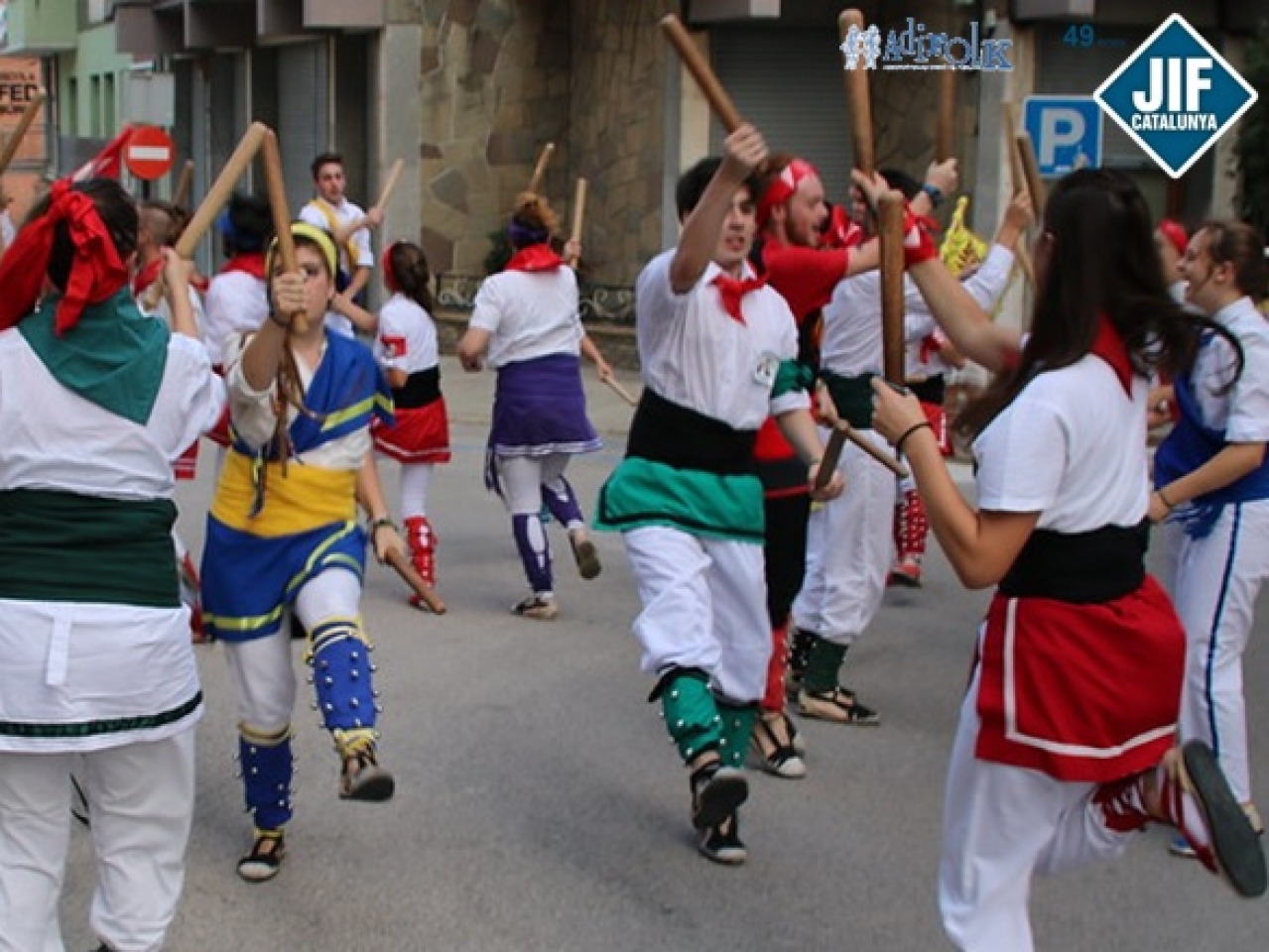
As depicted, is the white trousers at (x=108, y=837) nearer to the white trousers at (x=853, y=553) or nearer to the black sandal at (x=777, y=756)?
the black sandal at (x=777, y=756)

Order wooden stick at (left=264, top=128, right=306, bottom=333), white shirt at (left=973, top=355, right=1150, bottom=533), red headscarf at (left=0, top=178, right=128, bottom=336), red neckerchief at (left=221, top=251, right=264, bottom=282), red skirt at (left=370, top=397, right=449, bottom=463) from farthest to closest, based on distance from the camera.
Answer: red skirt at (left=370, top=397, right=449, bottom=463), red neckerchief at (left=221, top=251, right=264, bottom=282), wooden stick at (left=264, top=128, right=306, bottom=333), red headscarf at (left=0, top=178, right=128, bottom=336), white shirt at (left=973, top=355, right=1150, bottom=533)

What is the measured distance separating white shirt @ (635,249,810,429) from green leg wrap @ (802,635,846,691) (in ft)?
6.05

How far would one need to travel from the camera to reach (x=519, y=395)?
956 cm

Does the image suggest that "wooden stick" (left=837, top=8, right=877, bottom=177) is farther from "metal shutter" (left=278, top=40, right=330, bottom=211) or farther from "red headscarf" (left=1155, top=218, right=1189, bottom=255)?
"metal shutter" (left=278, top=40, right=330, bottom=211)

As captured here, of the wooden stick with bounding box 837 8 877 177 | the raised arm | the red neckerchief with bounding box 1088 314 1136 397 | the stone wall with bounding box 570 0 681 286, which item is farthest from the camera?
the stone wall with bounding box 570 0 681 286

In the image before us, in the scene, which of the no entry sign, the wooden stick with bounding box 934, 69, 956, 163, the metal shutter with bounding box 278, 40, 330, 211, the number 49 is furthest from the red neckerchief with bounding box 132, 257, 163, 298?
the metal shutter with bounding box 278, 40, 330, 211

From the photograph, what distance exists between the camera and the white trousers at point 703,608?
5.72 m

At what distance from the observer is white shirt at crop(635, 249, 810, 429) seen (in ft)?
19.1

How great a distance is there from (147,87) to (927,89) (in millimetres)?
9769

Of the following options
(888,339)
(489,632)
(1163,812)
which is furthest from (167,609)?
(489,632)

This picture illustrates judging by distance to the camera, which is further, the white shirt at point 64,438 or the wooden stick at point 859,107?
the wooden stick at point 859,107

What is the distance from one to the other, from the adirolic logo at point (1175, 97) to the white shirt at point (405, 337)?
3.81 metres

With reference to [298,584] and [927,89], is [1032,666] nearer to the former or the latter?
[298,584]

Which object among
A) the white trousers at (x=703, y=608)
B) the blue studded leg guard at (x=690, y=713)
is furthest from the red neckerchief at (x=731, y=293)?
the blue studded leg guard at (x=690, y=713)
